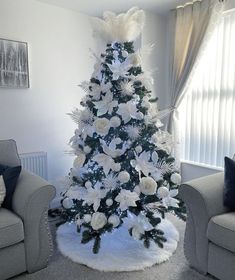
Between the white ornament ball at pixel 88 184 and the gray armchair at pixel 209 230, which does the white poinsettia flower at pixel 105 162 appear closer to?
the white ornament ball at pixel 88 184

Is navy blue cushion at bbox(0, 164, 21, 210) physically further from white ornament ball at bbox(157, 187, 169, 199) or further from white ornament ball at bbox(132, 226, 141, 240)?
white ornament ball at bbox(157, 187, 169, 199)

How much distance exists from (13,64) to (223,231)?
Result: 2.58 m

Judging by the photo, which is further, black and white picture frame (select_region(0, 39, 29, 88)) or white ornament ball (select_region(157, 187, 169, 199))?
black and white picture frame (select_region(0, 39, 29, 88))

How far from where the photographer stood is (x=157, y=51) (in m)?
3.71

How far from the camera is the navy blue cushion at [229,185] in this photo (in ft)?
6.51

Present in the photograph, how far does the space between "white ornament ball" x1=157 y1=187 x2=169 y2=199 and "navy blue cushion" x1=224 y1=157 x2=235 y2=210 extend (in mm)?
450

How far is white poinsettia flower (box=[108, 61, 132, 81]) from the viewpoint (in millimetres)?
2182

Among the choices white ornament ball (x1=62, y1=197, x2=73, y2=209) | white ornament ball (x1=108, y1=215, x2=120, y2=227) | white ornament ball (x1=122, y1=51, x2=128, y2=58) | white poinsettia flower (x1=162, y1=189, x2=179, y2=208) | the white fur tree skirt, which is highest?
white ornament ball (x1=122, y1=51, x2=128, y2=58)

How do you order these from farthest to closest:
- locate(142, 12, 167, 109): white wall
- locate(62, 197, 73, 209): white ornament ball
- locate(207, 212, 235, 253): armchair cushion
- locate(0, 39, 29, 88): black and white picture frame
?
1. locate(142, 12, 167, 109): white wall
2. locate(0, 39, 29, 88): black and white picture frame
3. locate(62, 197, 73, 209): white ornament ball
4. locate(207, 212, 235, 253): armchair cushion

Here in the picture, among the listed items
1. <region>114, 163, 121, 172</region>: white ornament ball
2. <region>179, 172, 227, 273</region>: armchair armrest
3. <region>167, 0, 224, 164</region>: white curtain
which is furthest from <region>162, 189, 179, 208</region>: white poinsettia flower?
<region>167, 0, 224, 164</region>: white curtain

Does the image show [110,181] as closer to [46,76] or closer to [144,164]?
[144,164]

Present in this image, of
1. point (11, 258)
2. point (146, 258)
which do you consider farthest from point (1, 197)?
point (146, 258)

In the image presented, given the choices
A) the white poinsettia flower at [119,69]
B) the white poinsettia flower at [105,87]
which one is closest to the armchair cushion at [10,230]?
the white poinsettia flower at [105,87]

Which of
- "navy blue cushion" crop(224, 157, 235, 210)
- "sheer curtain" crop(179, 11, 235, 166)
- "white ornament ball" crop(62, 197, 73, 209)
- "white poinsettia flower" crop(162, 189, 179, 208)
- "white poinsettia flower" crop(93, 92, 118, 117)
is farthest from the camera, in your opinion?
"sheer curtain" crop(179, 11, 235, 166)
